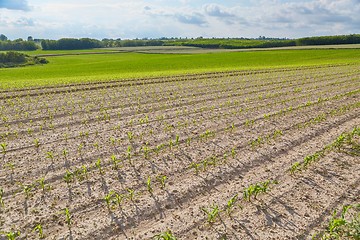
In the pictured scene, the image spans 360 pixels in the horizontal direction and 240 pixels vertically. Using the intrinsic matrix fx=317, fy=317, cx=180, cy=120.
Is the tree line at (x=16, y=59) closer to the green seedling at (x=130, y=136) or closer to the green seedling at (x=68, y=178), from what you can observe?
the green seedling at (x=130, y=136)

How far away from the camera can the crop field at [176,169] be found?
6.40m

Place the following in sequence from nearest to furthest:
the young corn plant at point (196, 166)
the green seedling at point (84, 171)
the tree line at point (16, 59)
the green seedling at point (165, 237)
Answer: the green seedling at point (165, 237)
the green seedling at point (84, 171)
the young corn plant at point (196, 166)
the tree line at point (16, 59)

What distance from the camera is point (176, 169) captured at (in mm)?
8805

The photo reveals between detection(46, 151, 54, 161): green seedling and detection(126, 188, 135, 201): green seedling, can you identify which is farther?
detection(46, 151, 54, 161): green seedling

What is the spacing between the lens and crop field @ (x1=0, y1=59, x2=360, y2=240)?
6398 mm

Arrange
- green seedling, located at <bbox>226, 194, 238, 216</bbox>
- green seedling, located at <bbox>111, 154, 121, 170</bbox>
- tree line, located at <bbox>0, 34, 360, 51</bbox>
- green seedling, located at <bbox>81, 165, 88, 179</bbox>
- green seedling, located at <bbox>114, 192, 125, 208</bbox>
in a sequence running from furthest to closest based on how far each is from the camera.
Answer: tree line, located at <bbox>0, 34, 360, 51</bbox> < green seedling, located at <bbox>111, 154, 121, 170</bbox> < green seedling, located at <bbox>81, 165, 88, 179</bbox> < green seedling, located at <bbox>114, 192, 125, 208</bbox> < green seedling, located at <bbox>226, 194, 238, 216</bbox>

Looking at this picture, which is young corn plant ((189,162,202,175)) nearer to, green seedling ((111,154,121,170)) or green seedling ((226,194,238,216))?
green seedling ((226,194,238,216))

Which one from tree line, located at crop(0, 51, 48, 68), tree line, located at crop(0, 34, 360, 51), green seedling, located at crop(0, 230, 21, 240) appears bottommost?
tree line, located at crop(0, 51, 48, 68)

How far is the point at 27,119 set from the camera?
14.0 meters

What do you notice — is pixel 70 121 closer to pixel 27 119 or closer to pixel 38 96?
pixel 27 119

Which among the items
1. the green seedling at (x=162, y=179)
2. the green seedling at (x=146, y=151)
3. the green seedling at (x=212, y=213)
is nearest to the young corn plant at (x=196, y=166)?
the green seedling at (x=162, y=179)


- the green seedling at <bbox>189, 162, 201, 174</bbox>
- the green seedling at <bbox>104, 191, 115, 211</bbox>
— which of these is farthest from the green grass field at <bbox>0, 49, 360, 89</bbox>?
the green seedling at <bbox>104, 191, 115, 211</bbox>

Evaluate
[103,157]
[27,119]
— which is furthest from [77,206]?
[27,119]

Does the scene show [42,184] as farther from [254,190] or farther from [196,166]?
[254,190]
